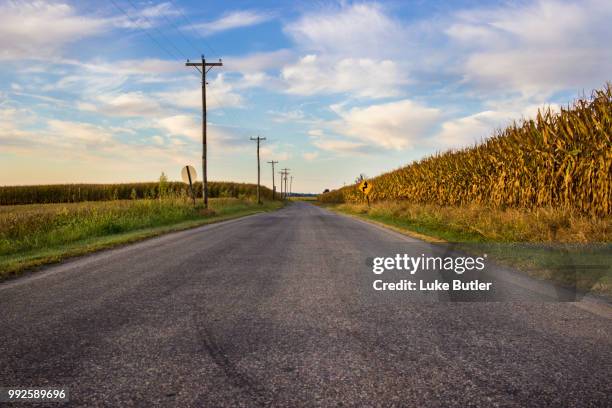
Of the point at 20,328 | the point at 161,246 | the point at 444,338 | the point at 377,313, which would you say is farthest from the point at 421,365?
the point at 161,246

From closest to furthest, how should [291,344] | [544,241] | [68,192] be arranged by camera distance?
1. [291,344]
2. [544,241]
3. [68,192]

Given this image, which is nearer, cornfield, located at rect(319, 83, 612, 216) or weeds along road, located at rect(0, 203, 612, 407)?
weeds along road, located at rect(0, 203, 612, 407)

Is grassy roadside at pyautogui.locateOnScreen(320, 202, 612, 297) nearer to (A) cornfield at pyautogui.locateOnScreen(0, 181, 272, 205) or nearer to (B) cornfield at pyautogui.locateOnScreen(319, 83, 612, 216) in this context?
(B) cornfield at pyautogui.locateOnScreen(319, 83, 612, 216)

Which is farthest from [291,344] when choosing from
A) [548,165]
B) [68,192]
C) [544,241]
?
[68,192]

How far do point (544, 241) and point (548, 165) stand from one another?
412 centimetres

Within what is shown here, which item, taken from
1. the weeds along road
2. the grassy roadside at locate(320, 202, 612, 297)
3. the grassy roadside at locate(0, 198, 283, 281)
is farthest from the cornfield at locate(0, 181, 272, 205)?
the weeds along road

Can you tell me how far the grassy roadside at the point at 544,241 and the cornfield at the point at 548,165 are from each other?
98cm

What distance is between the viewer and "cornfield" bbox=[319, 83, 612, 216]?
36.4 ft

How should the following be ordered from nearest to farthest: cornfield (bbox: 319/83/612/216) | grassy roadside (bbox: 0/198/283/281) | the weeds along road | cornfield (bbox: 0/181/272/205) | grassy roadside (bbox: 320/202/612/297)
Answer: the weeds along road
grassy roadside (bbox: 320/202/612/297)
grassy roadside (bbox: 0/198/283/281)
cornfield (bbox: 319/83/612/216)
cornfield (bbox: 0/181/272/205)

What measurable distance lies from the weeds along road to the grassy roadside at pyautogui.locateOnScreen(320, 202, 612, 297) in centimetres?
128

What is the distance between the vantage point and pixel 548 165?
1303 centimetres

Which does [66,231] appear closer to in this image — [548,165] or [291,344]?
[291,344]

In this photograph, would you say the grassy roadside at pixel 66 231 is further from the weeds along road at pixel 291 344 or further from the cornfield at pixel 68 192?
the cornfield at pixel 68 192

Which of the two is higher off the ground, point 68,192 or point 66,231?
point 68,192
